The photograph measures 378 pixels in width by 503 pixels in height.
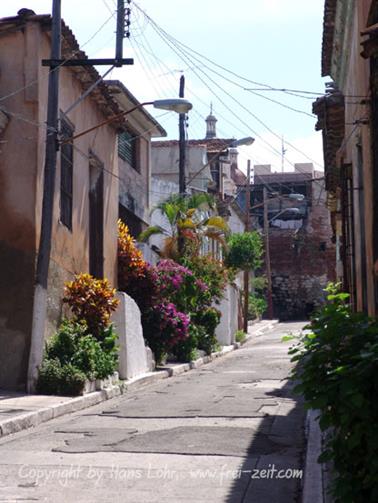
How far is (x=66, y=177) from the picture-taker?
17984mm

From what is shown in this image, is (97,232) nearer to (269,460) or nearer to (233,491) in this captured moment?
(269,460)

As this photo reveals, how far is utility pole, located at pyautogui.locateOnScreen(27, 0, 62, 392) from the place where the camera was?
15062 millimetres

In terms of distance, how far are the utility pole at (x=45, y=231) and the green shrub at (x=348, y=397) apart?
31.7ft

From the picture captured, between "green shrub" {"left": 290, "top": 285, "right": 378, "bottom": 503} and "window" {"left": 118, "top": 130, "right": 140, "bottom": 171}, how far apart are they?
21.5 m

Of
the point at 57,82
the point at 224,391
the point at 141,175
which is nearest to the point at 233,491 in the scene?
the point at 224,391

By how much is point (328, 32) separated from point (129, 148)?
14204 millimetres

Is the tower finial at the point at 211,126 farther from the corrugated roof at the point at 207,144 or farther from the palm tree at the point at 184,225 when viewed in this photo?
the palm tree at the point at 184,225

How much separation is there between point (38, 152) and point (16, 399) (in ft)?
14.0

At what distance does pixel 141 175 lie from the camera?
2955 centimetres

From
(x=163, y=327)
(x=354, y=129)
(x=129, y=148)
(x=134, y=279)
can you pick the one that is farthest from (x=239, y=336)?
(x=354, y=129)

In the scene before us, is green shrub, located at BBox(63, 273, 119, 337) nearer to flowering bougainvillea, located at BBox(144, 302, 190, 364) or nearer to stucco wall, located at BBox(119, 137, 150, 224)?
flowering bougainvillea, located at BBox(144, 302, 190, 364)

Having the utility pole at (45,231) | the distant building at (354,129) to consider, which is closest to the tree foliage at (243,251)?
the distant building at (354,129)

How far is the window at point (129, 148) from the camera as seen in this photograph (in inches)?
1074

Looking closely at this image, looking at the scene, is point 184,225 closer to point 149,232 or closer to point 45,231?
point 149,232
